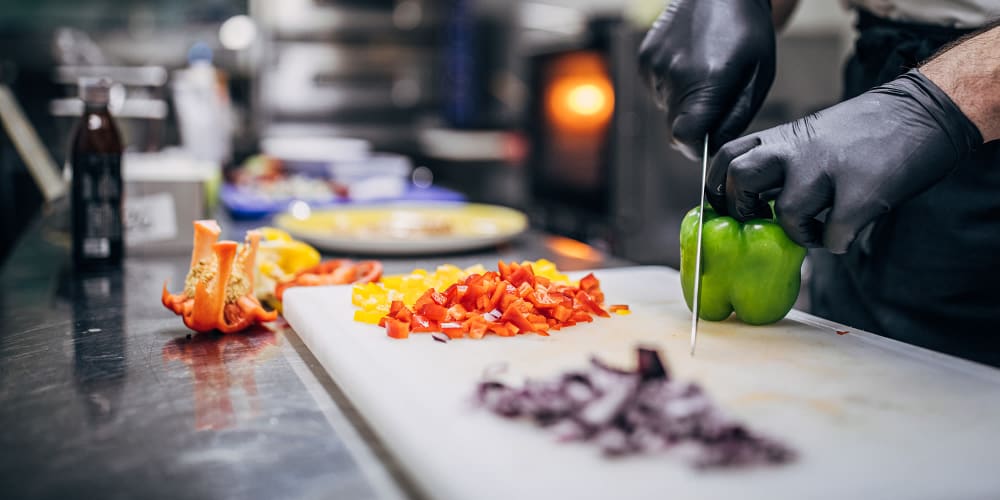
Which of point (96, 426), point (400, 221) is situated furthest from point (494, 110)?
point (96, 426)

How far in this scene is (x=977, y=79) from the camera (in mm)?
1139

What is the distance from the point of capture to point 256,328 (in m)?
1.33

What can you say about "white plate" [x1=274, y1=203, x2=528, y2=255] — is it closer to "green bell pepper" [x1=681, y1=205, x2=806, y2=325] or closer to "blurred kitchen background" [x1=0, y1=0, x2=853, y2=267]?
"blurred kitchen background" [x1=0, y1=0, x2=853, y2=267]

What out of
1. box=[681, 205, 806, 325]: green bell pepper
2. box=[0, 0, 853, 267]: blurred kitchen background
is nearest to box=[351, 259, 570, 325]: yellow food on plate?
box=[681, 205, 806, 325]: green bell pepper

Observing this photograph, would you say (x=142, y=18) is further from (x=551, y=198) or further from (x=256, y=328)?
(x=256, y=328)

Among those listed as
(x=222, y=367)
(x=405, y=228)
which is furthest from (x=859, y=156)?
(x=405, y=228)

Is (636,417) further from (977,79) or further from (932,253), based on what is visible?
(932,253)

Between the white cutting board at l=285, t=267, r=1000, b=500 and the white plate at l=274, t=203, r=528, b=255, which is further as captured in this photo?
the white plate at l=274, t=203, r=528, b=255

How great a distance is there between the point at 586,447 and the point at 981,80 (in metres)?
0.78

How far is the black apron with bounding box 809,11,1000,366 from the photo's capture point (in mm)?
1416

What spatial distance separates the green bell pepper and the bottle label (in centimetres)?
116

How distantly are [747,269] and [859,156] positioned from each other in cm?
Result: 22

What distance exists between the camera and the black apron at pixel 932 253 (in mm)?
1416

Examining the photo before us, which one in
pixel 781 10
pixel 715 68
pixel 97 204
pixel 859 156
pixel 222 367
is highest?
pixel 781 10
